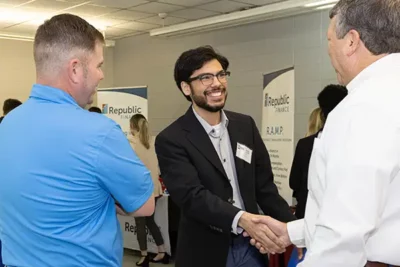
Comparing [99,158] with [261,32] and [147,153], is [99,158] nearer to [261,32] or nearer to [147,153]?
[147,153]

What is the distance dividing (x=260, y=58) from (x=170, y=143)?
4.92m

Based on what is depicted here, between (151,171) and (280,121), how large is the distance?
72.3 inches

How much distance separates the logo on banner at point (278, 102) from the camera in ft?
14.0

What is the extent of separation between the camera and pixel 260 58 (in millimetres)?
6844

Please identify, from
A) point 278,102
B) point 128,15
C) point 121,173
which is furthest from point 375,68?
point 128,15

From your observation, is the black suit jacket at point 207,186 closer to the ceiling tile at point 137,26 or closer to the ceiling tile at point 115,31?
the ceiling tile at point 137,26

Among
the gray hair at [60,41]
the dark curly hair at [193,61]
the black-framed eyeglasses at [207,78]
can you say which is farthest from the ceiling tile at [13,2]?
the gray hair at [60,41]

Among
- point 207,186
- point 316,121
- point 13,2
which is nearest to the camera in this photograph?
point 207,186

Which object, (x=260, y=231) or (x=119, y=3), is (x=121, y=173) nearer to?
(x=260, y=231)

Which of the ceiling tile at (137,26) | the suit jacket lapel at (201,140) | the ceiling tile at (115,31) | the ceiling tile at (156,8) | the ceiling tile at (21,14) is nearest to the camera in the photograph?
the suit jacket lapel at (201,140)

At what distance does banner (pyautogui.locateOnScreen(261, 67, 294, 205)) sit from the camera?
4.24 m

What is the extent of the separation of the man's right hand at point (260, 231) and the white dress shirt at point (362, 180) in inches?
31.6

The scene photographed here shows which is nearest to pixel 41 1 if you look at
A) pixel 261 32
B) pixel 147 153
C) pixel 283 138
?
pixel 147 153

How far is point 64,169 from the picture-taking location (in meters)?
1.32
